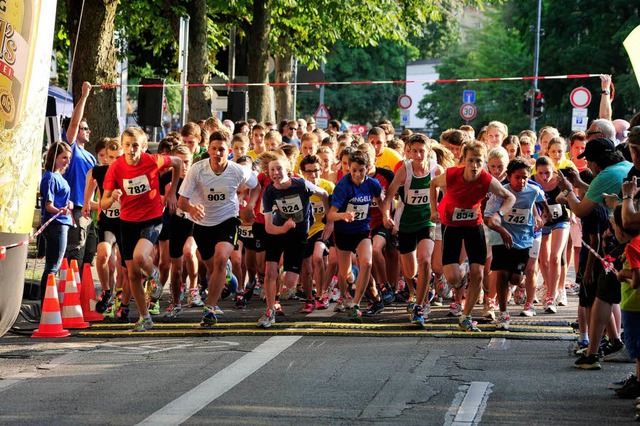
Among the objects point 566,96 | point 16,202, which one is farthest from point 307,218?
point 566,96

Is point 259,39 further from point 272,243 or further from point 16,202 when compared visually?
point 16,202

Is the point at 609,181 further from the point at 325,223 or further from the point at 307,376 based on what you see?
the point at 325,223

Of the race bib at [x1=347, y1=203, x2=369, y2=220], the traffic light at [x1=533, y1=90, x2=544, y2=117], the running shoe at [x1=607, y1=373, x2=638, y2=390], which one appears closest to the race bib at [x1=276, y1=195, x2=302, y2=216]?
the race bib at [x1=347, y1=203, x2=369, y2=220]

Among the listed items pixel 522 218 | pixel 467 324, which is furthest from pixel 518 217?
pixel 467 324

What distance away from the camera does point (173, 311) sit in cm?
1370

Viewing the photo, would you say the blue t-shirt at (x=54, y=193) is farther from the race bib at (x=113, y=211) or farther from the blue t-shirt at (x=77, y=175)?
the blue t-shirt at (x=77, y=175)

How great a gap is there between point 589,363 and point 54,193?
5.82 metres

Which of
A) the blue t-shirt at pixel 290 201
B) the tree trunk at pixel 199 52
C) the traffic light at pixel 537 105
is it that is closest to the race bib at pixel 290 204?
the blue t-shirt at pixel 290 201

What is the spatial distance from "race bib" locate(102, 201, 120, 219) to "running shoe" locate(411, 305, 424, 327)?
3211 mm

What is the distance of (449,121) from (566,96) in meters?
26.4

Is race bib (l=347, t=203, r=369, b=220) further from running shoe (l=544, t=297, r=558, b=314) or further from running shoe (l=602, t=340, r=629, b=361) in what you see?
running shoe (l=602, t=340, r=629, b=361)

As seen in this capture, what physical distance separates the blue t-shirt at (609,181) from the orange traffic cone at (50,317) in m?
5.12

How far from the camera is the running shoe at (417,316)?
12.4 m

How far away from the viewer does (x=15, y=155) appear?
9031 mm
